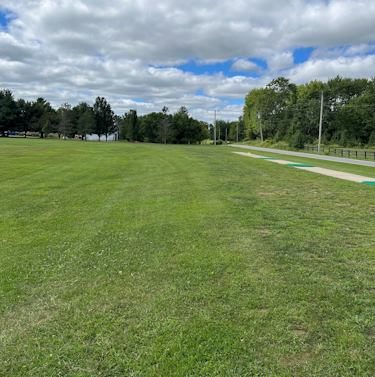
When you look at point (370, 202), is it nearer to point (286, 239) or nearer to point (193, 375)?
point (286, 239)

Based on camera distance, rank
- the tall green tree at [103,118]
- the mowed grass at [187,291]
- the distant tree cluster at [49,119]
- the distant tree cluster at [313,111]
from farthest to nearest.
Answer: the tall green tree at [103,118], the distant tree cluster at [49,119], the distant tree cluster at [313,111], the mowed grass at [187,291]

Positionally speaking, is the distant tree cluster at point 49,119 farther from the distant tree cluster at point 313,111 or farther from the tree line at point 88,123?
the distant tree cluster at point 313,111

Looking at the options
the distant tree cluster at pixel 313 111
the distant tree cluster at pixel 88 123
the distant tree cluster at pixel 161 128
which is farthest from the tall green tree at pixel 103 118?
the distant tree cluster at pixel 313 111

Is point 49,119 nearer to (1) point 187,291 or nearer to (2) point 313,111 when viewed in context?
(2) point 313,111

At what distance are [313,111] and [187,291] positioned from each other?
76.8 m

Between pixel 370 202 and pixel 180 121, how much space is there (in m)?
90.6

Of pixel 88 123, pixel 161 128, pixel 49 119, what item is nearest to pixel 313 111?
pixel 161 128

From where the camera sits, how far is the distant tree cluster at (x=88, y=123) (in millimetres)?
94000

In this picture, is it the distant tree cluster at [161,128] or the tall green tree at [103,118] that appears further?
the tall green tree at [103,118]

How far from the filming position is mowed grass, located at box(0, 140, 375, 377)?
2.76 metres

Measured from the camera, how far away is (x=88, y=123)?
3834 inches

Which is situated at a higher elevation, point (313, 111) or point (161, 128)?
point (313, 111)

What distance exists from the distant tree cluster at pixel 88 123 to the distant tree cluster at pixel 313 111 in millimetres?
18132

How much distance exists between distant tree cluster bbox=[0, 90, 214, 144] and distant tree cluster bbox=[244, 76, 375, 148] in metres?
18.1
